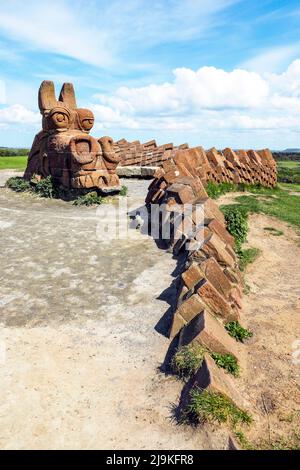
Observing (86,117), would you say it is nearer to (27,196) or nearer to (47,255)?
(27,196)

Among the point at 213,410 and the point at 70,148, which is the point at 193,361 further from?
the point at 70,148

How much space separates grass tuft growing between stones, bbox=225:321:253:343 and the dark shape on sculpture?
7.68m

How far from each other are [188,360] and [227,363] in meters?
0.44

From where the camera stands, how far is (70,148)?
11.2m

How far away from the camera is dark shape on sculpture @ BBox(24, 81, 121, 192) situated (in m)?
11.2

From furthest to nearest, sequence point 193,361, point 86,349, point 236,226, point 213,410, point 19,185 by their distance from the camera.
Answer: point 19,185 < point 236,226 < point 86,349 < point 193,361 < point 213,410

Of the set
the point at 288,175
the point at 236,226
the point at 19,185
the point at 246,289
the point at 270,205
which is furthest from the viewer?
the point at 288,175

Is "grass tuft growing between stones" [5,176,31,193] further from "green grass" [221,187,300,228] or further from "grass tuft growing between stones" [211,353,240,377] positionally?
"grass tuft growing between stones" [211,353,240,377]

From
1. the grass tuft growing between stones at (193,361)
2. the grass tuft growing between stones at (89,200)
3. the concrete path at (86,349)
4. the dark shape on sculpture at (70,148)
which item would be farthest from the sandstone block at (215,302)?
the dark shape on sculpture at (70,148)

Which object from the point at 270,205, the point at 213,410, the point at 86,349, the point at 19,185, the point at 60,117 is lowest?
the point at 86,349

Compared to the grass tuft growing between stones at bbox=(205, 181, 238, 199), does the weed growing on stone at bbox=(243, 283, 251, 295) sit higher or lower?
lower

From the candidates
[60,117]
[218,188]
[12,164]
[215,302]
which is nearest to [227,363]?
[215,302]

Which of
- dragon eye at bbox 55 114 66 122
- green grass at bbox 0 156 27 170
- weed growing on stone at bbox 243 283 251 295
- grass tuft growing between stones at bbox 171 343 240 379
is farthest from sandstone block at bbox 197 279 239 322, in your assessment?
green grass at bbox 0 156 27 170

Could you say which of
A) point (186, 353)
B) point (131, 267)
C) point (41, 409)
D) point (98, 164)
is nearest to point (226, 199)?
point (98, 164)
